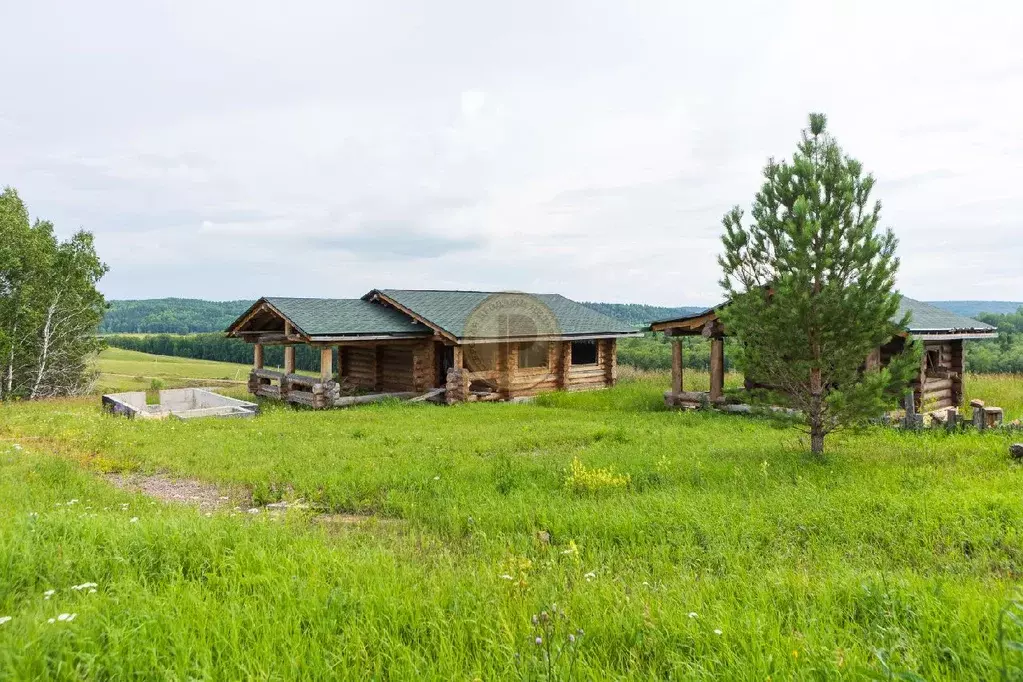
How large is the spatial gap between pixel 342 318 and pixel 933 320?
19.6m

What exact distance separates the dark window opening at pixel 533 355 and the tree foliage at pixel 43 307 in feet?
69.5

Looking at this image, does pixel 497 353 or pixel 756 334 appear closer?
pixel 756 334

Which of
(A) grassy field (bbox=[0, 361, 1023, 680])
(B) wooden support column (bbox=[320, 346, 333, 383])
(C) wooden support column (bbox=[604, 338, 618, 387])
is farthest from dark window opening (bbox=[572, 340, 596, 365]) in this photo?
(A) grassy field (bbox=[0, 361, 1023, 680])

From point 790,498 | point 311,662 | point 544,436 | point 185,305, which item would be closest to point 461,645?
point 311,662

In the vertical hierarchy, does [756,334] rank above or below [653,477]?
above

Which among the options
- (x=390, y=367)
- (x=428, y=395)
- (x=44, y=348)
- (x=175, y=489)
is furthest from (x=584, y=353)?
(x=44, y=348)

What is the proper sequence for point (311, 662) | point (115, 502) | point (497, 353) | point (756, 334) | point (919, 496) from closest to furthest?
point (311, 662)
point (919, 496)
point (115, 502)
point (756, 334)
point (497, 353)

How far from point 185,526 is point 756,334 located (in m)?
9.02

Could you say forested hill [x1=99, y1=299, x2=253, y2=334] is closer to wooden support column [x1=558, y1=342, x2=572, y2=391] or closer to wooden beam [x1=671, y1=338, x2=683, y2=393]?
wooden support column [x1=558, y1=342, x2=572, y2=391]

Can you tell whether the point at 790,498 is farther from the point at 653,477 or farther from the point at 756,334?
the point at 756,334

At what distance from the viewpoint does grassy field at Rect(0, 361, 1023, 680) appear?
3.25 m

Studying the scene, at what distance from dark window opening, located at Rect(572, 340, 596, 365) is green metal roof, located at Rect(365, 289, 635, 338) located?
996mm

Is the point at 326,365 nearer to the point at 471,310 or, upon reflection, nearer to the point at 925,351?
the point at 471,310

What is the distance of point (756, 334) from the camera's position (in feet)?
34.0
